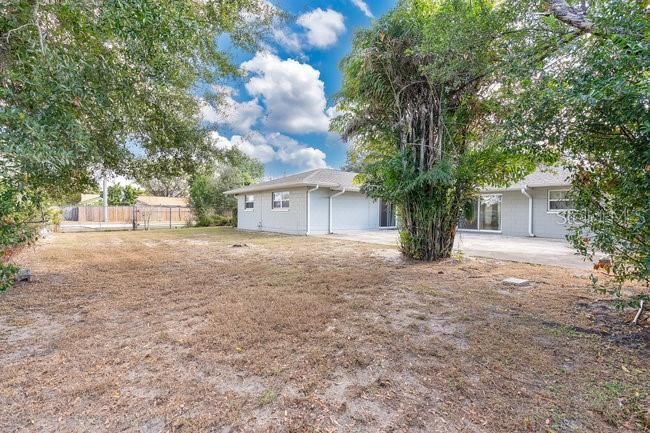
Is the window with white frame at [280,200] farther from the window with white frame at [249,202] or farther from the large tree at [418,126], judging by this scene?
the large tree at [418,126]

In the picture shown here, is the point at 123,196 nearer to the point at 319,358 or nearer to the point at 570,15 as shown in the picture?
the point at 319,358

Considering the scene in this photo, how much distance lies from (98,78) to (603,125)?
5.52 metres

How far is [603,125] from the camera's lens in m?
3.25

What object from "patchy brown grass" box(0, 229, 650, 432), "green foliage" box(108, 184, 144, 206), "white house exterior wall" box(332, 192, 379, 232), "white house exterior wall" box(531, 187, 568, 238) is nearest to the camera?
"patchy brown grass" box(0, 229, 650, 432)

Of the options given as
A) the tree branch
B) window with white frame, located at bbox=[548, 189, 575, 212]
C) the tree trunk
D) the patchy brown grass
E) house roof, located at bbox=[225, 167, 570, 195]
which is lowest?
the patchy brown grass

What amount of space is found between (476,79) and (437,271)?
3.96 m

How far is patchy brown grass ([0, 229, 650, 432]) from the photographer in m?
2.12

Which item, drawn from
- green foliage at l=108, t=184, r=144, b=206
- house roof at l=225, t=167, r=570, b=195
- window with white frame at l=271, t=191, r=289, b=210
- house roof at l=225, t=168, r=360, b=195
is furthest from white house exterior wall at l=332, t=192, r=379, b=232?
green foliage at l=108, t=184, r=144, b=206

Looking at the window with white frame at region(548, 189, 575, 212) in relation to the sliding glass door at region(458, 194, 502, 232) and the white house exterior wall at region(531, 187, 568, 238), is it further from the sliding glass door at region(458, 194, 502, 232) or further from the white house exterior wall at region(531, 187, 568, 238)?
the sliding glass door at region(458, 194, 502, 232)

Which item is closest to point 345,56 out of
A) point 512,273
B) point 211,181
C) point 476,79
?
point 476,79

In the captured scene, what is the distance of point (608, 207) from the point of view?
3.49 metres

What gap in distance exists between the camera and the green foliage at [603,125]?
2871 millimetres

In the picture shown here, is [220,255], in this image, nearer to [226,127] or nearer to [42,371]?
[226,127]

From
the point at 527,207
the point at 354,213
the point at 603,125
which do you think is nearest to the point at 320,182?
the point at 354,213
